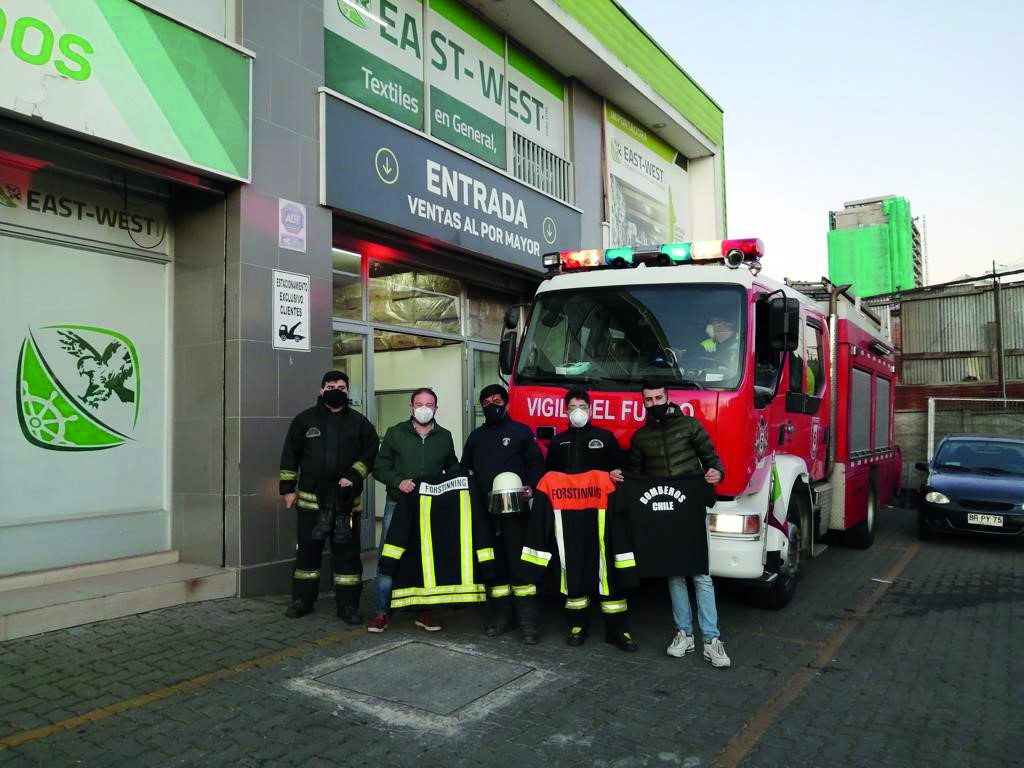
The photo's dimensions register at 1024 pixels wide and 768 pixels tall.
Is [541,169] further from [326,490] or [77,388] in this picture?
[77,388]

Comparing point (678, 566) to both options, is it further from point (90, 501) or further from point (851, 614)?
A: point (90, 501)

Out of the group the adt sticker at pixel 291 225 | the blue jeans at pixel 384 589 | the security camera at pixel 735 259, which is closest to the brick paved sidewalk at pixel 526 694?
the blue jeans at pixel 384 589

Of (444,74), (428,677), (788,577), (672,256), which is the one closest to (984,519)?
(788,577)

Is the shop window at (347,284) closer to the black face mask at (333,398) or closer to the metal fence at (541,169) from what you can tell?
the black face mask at (333,398)

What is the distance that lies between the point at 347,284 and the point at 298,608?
3.80 metres

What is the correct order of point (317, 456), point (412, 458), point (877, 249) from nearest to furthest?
point (412, 458) < point (317, 456) < point (877, 249)

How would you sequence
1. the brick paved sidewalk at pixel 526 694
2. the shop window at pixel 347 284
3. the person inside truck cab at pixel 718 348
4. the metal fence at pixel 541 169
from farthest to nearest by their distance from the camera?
the metal fence at pixel 541 169, the shop window at pixel 347 284, the person inside truck cab at pixel 718 348, the brick paved sidewalk at pixel 526 694

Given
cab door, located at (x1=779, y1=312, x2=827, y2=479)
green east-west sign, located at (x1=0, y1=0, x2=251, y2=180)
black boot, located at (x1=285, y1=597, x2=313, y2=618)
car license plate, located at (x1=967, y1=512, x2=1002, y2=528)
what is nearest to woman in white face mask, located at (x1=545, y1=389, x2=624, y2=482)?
cab door, located at (x1=779, y1=312, x2=827, y2=479)

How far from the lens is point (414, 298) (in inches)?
382

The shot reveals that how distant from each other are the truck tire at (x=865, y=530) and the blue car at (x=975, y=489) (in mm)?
782

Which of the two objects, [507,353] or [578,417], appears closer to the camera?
[578,417]

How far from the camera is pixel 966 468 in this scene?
11.0 metres

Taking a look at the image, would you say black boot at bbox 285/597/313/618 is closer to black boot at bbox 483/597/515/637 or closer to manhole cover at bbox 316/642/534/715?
manhole cover at bbox 316/642/534/715

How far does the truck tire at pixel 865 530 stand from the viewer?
977cm
